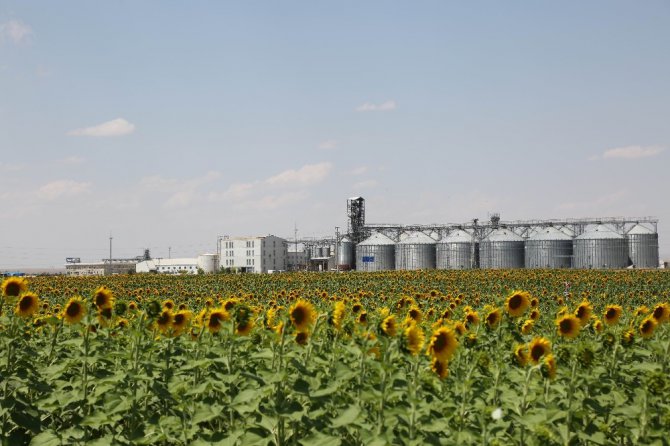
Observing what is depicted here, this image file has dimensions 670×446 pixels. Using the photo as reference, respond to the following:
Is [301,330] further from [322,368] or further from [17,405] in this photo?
[17,405]

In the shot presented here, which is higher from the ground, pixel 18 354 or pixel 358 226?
pixel 358 226

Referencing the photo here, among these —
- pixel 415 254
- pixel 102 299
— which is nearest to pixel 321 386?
pixel 102 299

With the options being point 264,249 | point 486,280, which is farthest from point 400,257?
point 486,280

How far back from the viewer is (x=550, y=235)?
8162 centimetres

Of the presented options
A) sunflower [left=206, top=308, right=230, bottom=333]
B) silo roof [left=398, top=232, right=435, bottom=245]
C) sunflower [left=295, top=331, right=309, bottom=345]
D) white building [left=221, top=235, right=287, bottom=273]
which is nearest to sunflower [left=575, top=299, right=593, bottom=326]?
sunflower [left=295, top=331, right=309, bottom=345]

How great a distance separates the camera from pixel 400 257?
8925 cm

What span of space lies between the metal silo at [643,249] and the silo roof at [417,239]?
85.1ft

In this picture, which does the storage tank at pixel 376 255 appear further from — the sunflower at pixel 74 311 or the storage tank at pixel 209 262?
the sunflower at pixel 74 311

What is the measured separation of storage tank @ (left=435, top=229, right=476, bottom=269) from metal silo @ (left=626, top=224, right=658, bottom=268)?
2015cm

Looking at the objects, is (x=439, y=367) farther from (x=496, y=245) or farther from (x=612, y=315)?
(x=496, y=245)

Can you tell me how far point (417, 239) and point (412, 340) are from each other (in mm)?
85363

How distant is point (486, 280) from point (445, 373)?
3473cm

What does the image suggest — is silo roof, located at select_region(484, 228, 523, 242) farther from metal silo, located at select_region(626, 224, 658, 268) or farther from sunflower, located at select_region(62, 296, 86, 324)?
sunflower, located at select_region(62, 296, 86, 324)

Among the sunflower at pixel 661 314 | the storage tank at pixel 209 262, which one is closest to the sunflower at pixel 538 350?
the sunflower at pixel 661 314
